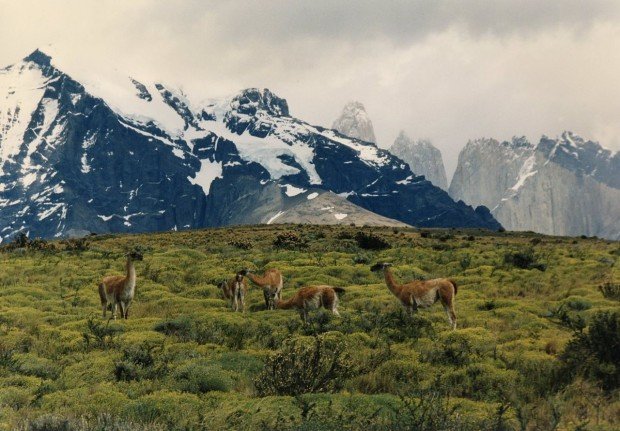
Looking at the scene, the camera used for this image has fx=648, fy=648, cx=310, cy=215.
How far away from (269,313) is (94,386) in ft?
29.3

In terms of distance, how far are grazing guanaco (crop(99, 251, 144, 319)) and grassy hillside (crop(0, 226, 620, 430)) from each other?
1.02 meters

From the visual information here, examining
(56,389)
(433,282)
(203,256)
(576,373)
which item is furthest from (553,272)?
(56,389)

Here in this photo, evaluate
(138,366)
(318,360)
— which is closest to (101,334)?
(138,366)

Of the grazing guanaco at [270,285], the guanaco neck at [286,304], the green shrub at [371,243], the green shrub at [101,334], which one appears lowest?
the green shrub at [101,334]

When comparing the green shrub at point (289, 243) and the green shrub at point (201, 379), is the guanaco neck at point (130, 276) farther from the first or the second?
the green shrub at point (289, 243)

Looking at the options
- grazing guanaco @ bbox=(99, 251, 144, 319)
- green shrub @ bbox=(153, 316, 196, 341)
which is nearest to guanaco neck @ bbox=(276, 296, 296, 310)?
green shrub @ bbox=(153, 316, 196, 341)

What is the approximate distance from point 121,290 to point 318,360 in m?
11.0

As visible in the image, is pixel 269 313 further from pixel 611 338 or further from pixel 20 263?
pixel 20 263

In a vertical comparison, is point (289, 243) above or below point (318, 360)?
above

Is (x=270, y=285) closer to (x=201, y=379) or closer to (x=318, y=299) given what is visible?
(x=318, y=299)

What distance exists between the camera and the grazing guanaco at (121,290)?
73.6ft

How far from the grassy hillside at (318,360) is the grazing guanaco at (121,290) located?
102cm

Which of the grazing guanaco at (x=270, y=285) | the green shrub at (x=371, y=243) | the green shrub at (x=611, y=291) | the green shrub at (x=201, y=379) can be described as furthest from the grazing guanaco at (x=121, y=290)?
the green shrub at (x=371, y=243)

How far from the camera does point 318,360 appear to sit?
1385 centimetres
